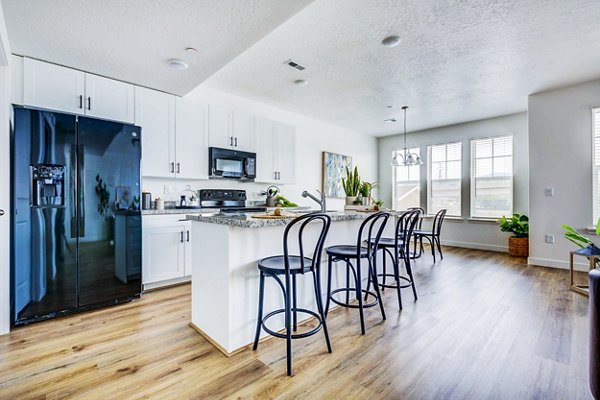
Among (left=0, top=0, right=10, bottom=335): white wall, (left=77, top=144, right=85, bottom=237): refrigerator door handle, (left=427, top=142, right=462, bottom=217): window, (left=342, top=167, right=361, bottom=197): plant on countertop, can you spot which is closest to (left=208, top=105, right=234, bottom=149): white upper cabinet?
(left=77, top=144, right=85, bottom=237): refrigerator door handle

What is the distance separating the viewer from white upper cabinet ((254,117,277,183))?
4.51 m

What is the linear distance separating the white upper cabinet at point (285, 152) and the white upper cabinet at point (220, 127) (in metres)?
0.89

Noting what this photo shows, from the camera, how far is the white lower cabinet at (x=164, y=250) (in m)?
3.16

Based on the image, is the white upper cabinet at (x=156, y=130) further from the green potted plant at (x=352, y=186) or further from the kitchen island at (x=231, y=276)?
the green potted plant at (x=352, y=186)

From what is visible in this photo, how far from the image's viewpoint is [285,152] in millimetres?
4914

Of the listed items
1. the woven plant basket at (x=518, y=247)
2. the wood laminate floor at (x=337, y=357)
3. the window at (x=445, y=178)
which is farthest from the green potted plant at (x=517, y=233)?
the wood laminate floor at (x=337, y=357)

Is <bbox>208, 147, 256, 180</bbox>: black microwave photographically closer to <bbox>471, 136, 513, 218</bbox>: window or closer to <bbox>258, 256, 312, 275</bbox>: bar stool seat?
<bbox>258, 256, 312, 275</bbox>: bar stool seat

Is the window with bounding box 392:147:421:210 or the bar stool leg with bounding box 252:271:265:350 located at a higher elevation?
the window with bounding box 392:147:421:210

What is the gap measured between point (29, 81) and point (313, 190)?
4297mm

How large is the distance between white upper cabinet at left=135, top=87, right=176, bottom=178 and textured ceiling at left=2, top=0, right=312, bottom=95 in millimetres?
481

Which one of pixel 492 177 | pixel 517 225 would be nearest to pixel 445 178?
pixel 492 177

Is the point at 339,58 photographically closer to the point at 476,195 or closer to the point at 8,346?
the point at 8,346

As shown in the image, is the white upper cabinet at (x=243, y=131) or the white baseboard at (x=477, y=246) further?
the white baseboard at (x=477, y=246)

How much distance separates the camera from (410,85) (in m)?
3.99
